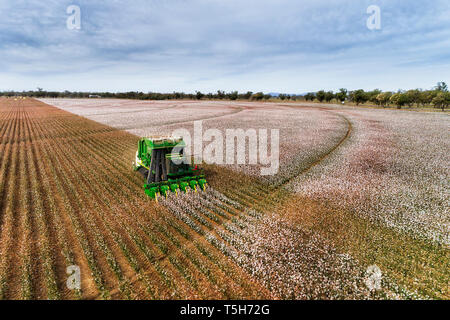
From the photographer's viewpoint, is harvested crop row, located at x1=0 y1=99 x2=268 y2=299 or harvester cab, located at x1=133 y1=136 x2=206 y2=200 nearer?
harvested crop row, located at x1=0 y1=99 x2=268 y2=299

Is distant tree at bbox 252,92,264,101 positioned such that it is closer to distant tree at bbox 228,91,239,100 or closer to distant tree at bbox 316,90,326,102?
distant tree at bbox 228,91,239,100

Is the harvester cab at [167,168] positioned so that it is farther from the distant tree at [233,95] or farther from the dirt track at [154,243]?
the distant tree at [233,95]

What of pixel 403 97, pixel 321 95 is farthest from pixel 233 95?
pixel 403 97

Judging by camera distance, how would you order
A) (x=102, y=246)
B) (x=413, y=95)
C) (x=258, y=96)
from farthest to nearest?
(x=258, y=96) → (x=413, y=95) → (x=102, y=246)

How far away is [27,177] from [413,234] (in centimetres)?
2796

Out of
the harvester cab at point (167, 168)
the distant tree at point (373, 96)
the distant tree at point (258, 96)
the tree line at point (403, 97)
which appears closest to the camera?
the harvester cab at point (167, 168)

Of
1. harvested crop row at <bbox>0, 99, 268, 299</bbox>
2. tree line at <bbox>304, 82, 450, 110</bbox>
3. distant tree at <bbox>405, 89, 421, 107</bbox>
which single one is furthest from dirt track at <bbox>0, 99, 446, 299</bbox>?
distant tree at <bbox>405, 89, 421, 107</bbox>

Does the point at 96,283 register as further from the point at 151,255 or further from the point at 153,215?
the point at 153,215

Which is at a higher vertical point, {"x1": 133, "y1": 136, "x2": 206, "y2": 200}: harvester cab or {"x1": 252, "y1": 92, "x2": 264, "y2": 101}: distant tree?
{"x1": 252, "y1": 92, "x2": 264, "y2": 101}: distant tree

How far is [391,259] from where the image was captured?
9.76 meters

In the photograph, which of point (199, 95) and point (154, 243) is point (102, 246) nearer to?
point (154, 243)

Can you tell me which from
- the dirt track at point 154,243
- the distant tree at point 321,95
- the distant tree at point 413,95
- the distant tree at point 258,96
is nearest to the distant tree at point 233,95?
the distant tree at point 258,96

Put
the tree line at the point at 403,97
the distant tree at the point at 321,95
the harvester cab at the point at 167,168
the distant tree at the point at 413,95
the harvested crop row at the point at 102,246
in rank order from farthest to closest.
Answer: the distant tree at the point at 321,95 < the distant tree at the point at 413,95 < the tree line at the point at 403,97 < the harvester cab at the point at 167,168 < the harvested crop row at the point at 102,246
